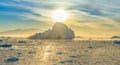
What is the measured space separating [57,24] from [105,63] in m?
103

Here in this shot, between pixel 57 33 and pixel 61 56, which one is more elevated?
pixel 61 56

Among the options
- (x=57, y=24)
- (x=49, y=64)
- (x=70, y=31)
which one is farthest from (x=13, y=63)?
(x=70, y=31)

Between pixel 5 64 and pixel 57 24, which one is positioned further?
pixel 57 24

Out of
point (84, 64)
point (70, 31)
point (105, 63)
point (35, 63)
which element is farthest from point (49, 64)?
point (70, 31)

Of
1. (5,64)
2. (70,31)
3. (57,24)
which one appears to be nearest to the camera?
(5,64)

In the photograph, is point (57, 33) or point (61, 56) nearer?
point (61, 56)

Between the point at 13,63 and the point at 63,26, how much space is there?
10712 cm

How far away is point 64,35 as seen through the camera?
130 metres

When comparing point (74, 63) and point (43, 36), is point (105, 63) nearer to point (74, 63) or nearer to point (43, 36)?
point (74, 63)

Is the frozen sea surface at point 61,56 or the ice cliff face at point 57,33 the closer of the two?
the frozen sea surface at point 61,56

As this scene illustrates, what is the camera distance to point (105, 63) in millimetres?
22359

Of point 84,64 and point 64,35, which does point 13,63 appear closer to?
point 84,64

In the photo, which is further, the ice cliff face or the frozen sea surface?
the ice cliff face

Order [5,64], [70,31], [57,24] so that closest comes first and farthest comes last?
[5,64], [57,24], [70,31]
